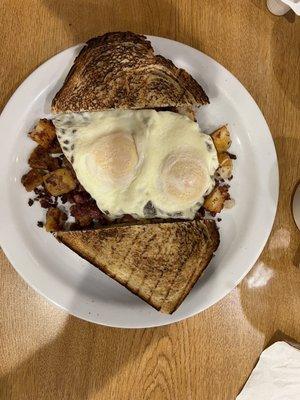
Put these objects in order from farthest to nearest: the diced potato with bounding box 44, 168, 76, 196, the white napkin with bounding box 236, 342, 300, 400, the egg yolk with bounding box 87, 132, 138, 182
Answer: the white napkin with bounding box 236, 342, 300, 400
the diced potato with bounding box 44, 168, 76, 196
the egg yolk with bounding box 87, 132, 138, 182

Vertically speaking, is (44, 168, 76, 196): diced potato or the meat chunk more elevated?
(44, 168, 76, 196): diced potato

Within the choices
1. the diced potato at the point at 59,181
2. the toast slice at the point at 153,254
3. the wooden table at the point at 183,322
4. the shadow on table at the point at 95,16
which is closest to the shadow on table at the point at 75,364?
the wooden table at the point at 183,322

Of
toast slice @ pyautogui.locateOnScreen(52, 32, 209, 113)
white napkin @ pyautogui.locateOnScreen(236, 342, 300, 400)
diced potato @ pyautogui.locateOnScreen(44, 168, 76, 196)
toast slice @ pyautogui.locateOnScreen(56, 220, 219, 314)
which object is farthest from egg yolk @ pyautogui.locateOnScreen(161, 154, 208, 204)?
white napkin @ pyautogui.locateOnScreen(236, 342, 300, 400)

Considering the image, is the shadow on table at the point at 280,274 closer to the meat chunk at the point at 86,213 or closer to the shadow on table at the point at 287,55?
the shadow on table at the point at 287,55

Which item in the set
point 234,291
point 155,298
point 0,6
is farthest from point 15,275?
point 0,6

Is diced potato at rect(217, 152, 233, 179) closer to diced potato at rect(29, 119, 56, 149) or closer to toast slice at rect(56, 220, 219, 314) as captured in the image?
toast slice at rect(56, 220, 219, 314)

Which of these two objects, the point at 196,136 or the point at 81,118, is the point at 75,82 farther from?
the point at 196,136

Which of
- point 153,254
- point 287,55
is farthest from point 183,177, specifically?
point 287,55

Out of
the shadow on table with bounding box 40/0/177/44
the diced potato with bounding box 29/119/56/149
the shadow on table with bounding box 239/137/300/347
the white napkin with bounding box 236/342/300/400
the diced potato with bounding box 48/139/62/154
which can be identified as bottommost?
the white napkin with bounding box 236/342/300/400
